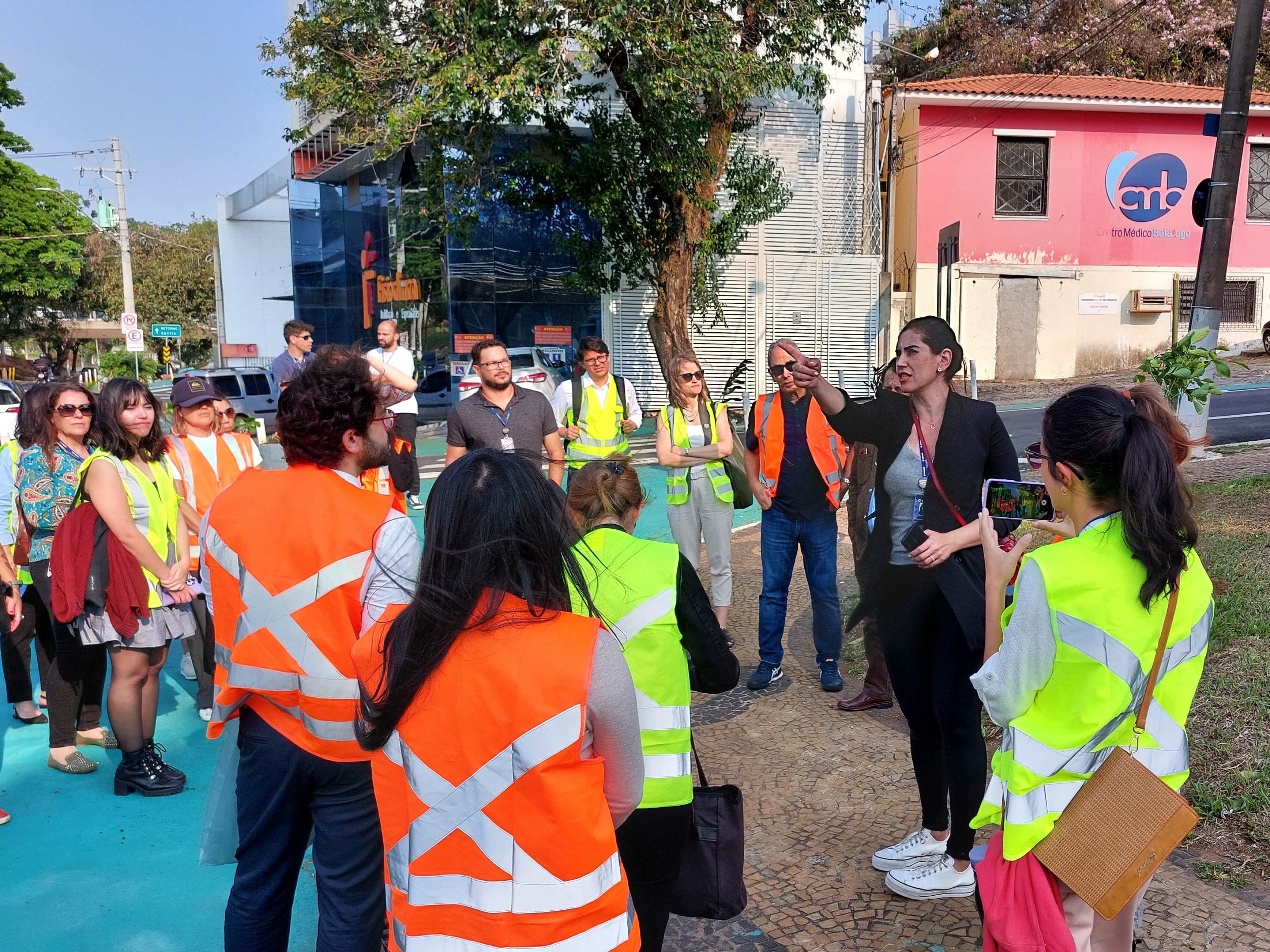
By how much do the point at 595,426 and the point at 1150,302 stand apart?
20906 mm

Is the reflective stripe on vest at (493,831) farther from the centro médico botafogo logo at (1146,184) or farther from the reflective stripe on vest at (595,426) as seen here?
the centro médico botafogo logo at (1146,184)

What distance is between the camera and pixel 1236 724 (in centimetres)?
420

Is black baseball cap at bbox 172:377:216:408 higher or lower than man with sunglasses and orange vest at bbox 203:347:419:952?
higher

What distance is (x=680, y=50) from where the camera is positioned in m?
13.7

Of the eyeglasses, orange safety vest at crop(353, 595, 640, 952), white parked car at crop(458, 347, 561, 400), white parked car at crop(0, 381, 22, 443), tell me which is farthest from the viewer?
white parked car at crop(458, 347, 561, 400)

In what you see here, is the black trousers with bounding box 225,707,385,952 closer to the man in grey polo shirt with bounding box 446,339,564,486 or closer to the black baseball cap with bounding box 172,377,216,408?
the black baseball cap with bounding box 172,377,216,408

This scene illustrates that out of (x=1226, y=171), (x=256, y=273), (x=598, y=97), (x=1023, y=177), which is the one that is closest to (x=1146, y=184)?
(x=1023, y=177)

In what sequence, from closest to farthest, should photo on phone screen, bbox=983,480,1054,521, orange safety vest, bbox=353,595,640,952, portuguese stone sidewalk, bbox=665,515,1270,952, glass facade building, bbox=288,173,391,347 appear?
orange safety vest, bbox=353,595,640,952 → photo on phone screen, bbox=983,480,1054,521 → portuguese stone sidewalk, bbox=665,515,1270,952 → glass facade building, bbox=288,173,391,347

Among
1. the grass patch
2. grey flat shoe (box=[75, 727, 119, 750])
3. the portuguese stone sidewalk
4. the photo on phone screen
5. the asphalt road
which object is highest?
the photo on phone screen

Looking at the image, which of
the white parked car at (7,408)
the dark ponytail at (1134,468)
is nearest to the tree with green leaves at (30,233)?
the white parked car at (7,408)

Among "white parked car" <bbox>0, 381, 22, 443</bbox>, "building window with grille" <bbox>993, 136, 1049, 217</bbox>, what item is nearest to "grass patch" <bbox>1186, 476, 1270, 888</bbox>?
"white parked car" <bbox>0, 381, 22, 443</bbox>

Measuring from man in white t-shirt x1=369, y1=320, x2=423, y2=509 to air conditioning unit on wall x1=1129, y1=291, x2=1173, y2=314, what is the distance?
1994 cm

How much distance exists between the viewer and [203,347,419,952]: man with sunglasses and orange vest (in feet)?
8.34

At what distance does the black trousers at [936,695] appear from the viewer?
3430mm
